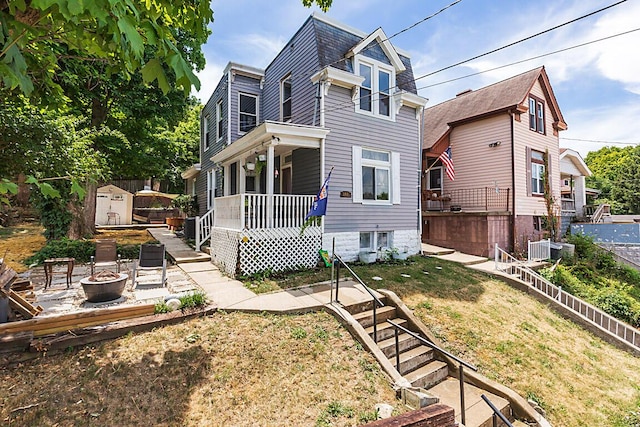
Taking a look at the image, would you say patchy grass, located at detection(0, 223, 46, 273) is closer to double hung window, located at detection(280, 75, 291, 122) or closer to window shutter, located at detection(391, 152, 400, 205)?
double hung window, located at detection(280, 75, 291, 122)

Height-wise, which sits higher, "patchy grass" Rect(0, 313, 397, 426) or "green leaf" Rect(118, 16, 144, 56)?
"green leaf" Rect(118, 16, 144, 56)

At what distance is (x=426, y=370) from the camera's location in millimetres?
5129

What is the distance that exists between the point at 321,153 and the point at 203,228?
575 cm

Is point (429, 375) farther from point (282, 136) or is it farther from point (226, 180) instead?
point (226, 180)

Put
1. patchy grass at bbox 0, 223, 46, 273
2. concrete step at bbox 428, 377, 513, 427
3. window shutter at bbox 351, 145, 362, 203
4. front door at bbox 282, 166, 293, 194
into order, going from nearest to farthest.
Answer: concrete step at bbox 428, 377, 513, 427, patchy grass at bbox 0, 223, 46, 273, window shutter at bbox 351, 145, 362, 203, front door at bbox 282, 166, 293, 194

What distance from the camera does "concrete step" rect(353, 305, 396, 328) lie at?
228 inches

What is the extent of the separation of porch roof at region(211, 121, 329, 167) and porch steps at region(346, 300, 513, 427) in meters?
4.84

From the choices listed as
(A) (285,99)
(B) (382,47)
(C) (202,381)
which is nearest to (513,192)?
(B) (382,47)

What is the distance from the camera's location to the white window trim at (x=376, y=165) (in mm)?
9875

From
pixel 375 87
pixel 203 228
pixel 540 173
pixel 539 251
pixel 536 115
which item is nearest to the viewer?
pixel 375 87

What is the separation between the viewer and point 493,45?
5.72 metres

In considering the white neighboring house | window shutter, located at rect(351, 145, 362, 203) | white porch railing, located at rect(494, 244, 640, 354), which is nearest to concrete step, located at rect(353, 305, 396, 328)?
window shutter, located at rect(351, 145, 362, 203)

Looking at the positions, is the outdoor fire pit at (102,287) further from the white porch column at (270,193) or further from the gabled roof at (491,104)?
the gabled roof at (491,104)

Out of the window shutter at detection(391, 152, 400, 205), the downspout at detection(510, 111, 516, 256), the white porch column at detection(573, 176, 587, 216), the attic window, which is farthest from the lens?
the white porch column at detection(573, 176, 587, 216)
